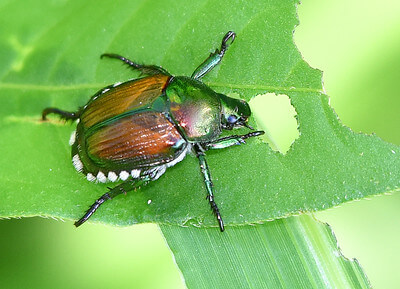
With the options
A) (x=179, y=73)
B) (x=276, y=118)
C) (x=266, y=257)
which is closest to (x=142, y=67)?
(x=179, y=73)

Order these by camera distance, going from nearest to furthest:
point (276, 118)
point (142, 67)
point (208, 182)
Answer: point (208, 182) < point (142, 67) < point (276, 118)

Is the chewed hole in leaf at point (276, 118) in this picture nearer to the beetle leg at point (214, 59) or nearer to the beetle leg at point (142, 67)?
the beetle leg at point (214, 59)

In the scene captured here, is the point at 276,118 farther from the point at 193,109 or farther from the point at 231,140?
the point at 193,109

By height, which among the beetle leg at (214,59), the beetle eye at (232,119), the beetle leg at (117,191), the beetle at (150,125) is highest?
the beetle leg at (214,59)

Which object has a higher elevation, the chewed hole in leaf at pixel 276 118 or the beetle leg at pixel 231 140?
the chewed hole in leaf at pixel 276 118

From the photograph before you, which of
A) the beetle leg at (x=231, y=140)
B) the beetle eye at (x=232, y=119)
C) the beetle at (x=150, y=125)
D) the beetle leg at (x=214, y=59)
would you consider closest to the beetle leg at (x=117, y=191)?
the beetle at (x=150, y=125)
